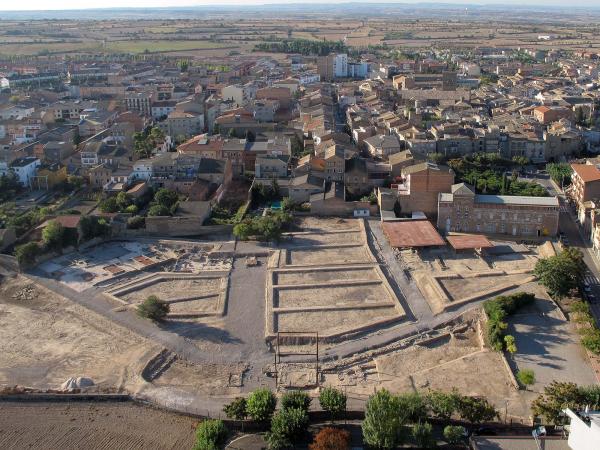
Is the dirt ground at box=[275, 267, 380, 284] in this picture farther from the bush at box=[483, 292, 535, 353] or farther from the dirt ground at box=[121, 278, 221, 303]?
the bush at box=[483, 292, 535, 353]

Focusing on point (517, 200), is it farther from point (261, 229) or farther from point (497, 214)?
point (261, 229)

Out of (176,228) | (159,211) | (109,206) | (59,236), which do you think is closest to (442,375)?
(176,228)

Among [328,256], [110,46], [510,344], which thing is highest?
[110,46]

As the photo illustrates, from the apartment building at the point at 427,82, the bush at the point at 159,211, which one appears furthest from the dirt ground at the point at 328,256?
the apartment building at the point at 427,82

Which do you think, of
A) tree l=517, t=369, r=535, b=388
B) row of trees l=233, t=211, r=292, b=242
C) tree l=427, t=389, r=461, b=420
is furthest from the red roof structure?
tree l=427, t=389, r=461, b=420

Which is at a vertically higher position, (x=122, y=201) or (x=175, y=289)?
(x=122, y=201)

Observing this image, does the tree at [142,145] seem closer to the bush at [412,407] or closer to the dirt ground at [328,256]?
the dirt ground at [328,256]
